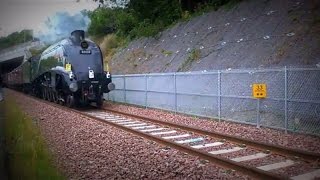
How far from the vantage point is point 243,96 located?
39.3 feet

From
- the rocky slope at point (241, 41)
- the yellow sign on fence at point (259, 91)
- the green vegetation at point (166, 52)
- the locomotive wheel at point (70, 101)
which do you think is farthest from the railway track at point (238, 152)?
the green vegetation at point (166, 52)

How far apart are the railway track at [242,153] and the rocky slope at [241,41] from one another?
192 inches

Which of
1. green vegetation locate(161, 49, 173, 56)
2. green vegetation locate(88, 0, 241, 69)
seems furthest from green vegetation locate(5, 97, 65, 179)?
green vegetation locate(88, 0, 241, 69)

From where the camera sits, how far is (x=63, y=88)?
18.8 metres

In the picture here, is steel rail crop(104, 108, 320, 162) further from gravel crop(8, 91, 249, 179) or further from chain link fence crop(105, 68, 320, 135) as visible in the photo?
chain link fence crop(105, 68, 320, 135)

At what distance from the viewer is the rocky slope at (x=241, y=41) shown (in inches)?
557

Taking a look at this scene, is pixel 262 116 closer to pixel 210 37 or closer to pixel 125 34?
pixel 210 37

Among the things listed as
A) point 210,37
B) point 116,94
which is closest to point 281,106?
point 210,37

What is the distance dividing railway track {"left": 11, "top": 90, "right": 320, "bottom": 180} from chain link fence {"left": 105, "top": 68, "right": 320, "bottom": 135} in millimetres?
2069

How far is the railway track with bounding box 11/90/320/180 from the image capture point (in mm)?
6297

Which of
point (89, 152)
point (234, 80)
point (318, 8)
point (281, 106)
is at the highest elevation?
point (318, 8)

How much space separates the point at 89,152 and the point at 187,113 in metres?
7.52

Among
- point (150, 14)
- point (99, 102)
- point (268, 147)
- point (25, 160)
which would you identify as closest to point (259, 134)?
point (268, 147)

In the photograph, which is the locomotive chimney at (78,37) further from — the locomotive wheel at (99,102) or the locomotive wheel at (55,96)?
the locomotive wheel at (55,96)
